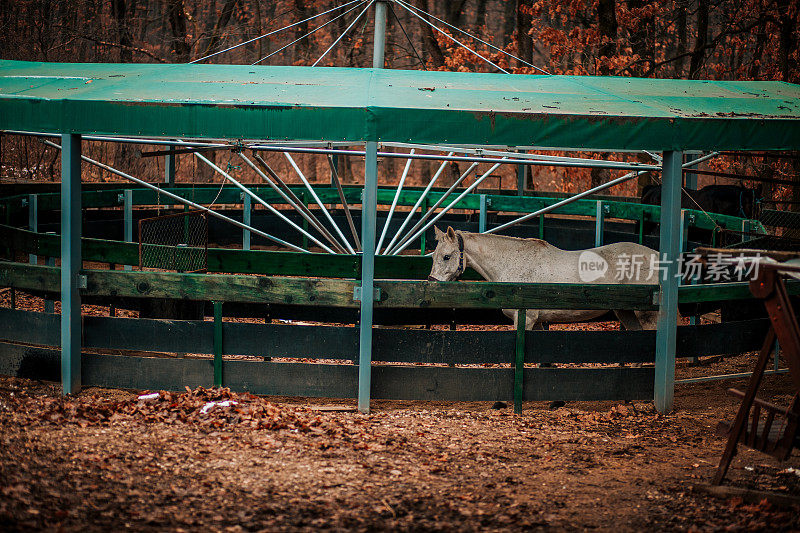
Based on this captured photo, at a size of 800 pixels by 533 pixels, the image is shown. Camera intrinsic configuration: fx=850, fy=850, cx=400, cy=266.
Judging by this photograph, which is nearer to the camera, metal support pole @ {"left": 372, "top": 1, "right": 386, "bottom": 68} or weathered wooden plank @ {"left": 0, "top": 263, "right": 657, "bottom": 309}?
weathered wooden plank @ {"left": 0, "top": 263, "right": 657, "bottom": 309}

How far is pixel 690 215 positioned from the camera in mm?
13875

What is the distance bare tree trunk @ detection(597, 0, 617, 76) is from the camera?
23875 mm

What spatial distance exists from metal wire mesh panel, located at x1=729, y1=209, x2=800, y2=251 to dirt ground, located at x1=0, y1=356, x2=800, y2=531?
2917 mm

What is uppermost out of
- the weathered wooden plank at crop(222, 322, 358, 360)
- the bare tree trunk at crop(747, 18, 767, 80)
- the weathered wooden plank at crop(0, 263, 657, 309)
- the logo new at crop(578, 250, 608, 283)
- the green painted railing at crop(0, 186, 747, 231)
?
the bare tree trunk at crop(747, 18, 767, 80)

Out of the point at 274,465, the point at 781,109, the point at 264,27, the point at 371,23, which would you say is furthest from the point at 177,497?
the point at 371,23

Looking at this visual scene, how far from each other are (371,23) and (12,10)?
54.5 ft

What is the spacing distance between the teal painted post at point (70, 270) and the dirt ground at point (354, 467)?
0.33m

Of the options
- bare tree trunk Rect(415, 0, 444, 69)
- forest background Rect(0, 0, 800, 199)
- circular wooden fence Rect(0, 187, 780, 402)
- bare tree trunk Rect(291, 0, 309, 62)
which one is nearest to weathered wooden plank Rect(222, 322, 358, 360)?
circular wooden fence Rect(0, 187, 780, 402)

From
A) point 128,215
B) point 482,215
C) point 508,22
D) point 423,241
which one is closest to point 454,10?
point 508,22

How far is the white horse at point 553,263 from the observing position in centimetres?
944

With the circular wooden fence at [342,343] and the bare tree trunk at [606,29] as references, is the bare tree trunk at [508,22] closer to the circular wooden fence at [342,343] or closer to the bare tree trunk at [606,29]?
the bare tree trunk at [606,29]

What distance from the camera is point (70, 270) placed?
805 cm

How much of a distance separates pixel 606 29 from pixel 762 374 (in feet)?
66.4

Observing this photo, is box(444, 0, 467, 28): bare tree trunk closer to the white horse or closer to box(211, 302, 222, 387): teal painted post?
the white horse
